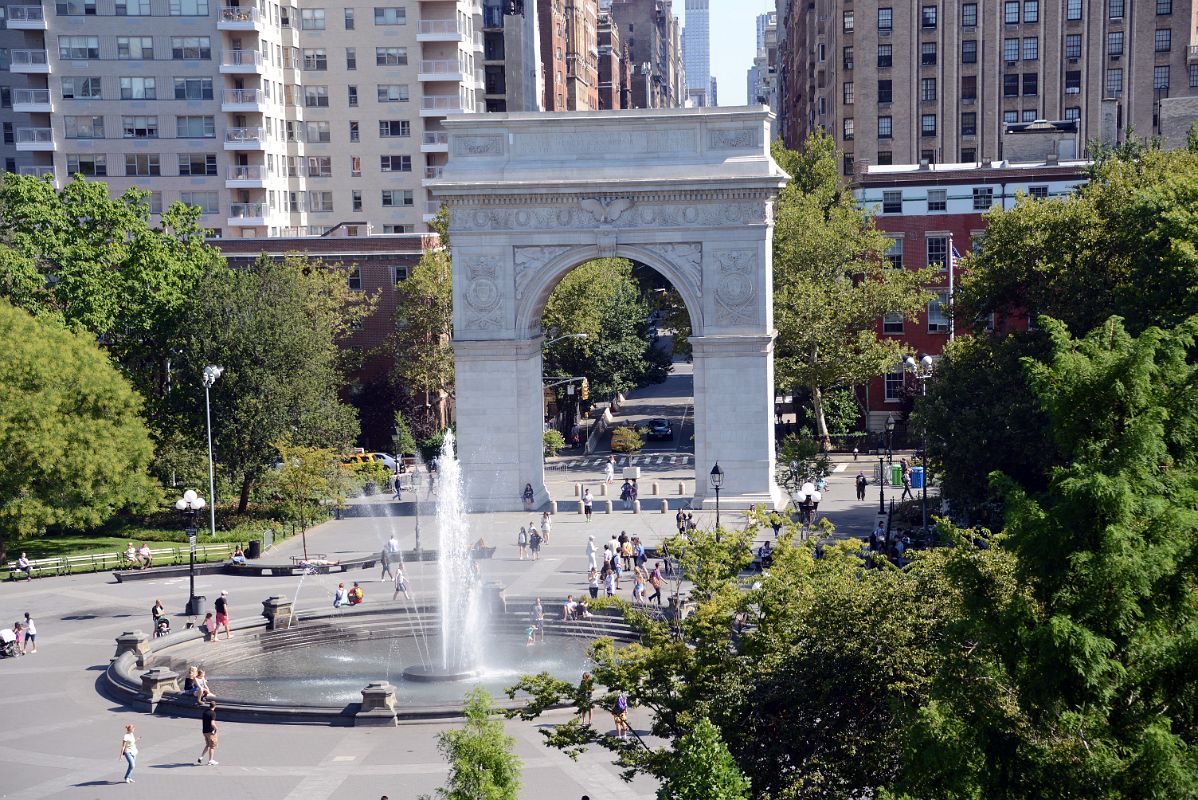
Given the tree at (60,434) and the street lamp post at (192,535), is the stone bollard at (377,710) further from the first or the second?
the tree at (60,434)

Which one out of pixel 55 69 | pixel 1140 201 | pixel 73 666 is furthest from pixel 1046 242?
pixel 55 69

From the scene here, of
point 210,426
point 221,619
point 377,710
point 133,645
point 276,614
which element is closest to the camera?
point 377,710

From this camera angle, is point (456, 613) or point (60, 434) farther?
point (60, 434)

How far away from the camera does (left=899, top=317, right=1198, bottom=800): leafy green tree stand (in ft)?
53.7

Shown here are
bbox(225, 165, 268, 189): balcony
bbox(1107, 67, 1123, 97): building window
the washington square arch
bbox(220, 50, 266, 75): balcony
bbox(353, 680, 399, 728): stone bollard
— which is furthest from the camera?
bbox(1107, 67, 1123, 97): building window

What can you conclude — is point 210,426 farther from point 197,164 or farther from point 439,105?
point 439,105

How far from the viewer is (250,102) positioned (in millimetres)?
83188

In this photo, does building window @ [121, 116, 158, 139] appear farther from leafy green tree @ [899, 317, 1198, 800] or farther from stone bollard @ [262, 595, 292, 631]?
leafy green tree @ [899, 317, 1198, 800]

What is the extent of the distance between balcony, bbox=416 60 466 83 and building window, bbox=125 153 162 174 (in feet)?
53.2

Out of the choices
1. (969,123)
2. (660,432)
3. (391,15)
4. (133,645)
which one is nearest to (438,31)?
(391,15)

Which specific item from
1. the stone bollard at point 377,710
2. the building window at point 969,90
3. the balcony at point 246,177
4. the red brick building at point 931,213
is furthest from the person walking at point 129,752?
the building window at point 969,90

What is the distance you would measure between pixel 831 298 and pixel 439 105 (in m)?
30.4

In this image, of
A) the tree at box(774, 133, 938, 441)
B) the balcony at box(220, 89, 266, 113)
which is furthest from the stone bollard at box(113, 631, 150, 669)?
the balcony at box(220, 89, 266, 113)

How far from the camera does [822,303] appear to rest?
67938 millimetres
